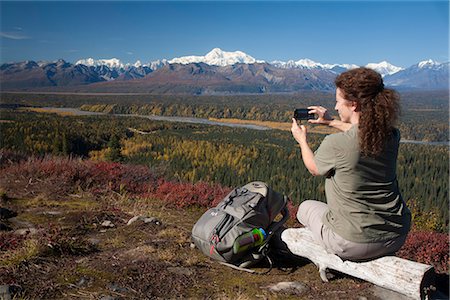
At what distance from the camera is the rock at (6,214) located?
19.0ft

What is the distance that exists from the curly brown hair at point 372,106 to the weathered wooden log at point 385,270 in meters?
1.02

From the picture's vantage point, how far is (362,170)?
3393 mm

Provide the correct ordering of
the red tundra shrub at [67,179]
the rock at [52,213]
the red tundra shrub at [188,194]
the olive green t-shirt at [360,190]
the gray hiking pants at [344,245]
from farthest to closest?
the red tundra shrub at [67,179] < the red tundra shrub at [188,194] < the rock at [52,213] < the gray hiking pants at [344,245] < the olive green t-shirt at [360,190]

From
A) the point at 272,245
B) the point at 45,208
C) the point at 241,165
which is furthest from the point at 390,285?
the point at 241,165

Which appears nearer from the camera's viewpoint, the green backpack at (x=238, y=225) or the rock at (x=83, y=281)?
the rock at (x=83, y=281)

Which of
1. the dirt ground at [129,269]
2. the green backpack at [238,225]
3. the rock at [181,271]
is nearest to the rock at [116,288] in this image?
the dirt ground at [129,269]

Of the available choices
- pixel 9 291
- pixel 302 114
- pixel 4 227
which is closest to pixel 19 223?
pixel 4 227

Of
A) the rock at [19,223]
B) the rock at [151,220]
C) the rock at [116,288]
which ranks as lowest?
the rock at [151,220]

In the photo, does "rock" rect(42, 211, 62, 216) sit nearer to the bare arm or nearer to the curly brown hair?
the bare arm

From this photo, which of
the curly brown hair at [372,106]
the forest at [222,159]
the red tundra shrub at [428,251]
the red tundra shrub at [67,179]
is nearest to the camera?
the curly brown hair at [372,106]

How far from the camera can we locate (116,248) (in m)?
4.74

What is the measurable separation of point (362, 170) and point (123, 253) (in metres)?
2.57

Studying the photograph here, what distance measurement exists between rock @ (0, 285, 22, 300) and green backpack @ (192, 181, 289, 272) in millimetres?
1688

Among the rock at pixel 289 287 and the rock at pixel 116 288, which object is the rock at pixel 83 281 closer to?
the rock at pixel 116 288
